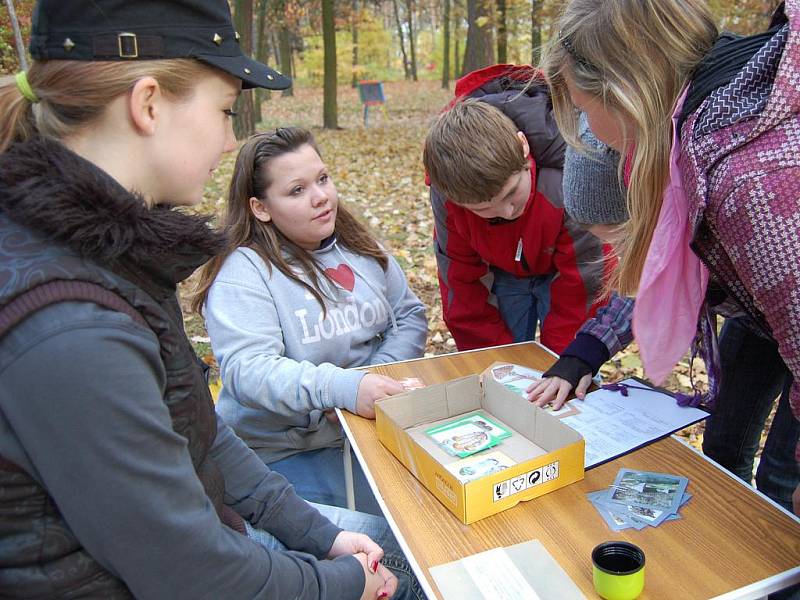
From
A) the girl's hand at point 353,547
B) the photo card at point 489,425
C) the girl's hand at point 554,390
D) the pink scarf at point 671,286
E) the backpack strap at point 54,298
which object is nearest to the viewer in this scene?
the backpack strap at point 54,298

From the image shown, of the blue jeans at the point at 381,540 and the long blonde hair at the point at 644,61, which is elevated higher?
the long blonde hair at the point at 644,61

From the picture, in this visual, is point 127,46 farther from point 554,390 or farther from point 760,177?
point 554,390

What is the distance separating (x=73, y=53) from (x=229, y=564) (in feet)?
2.77

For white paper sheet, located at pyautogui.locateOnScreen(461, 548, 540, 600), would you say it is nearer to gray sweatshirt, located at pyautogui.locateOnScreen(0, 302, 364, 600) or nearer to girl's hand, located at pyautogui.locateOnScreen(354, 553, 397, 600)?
girl's hand, located at pyautogui.locateOnScreen(354, 553, 397, 600)

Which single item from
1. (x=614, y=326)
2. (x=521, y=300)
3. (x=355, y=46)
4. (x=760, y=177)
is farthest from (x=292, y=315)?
(x=355, y=46)

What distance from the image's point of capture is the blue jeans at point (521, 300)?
2729mm

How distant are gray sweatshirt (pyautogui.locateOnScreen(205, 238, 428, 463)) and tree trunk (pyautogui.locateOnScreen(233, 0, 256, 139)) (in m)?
7.60

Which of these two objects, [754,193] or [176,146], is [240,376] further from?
[754,193]

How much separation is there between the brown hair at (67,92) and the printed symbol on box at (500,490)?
3.10ft

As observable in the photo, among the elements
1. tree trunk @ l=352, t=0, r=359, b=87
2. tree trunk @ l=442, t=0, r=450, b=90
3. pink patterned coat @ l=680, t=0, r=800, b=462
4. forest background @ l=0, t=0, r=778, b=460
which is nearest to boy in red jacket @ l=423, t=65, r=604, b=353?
forest background @ l=0, t=0, r=778, b=460

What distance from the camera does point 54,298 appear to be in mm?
885

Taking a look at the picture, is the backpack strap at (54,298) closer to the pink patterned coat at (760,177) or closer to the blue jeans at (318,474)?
the pink patterned coat at (760,177)

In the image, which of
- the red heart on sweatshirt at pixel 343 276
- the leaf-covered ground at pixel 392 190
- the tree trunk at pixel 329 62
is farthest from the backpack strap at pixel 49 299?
the tree trunk at pixel 329 62

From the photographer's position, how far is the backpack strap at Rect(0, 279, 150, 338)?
0.86 meters
